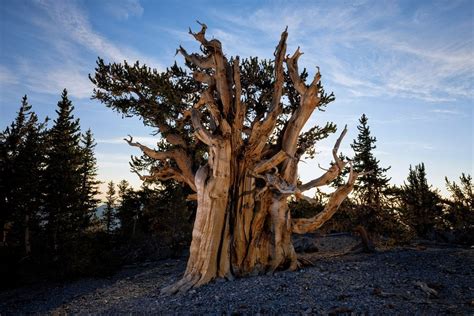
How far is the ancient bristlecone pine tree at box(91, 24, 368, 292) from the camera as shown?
8.09 meters

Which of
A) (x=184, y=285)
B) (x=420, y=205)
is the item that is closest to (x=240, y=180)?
(x=184, y=285)

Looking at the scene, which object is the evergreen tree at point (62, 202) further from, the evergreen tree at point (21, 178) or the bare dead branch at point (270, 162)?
the bare dead branch at point (270, 162)

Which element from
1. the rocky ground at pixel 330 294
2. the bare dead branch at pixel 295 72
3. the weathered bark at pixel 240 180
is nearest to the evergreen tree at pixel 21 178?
the rocky ground at pixel 330 294

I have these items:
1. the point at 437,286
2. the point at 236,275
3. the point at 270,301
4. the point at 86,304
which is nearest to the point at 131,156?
the point at 86,304

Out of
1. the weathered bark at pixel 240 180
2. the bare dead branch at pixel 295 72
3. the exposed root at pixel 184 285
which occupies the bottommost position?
the exposed root at pixel 184 285

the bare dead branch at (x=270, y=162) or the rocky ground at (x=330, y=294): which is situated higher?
the bare dead branch at (x=270, y=162)

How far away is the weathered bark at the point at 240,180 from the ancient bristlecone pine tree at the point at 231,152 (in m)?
0.03

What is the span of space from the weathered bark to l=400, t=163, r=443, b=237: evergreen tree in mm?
6381

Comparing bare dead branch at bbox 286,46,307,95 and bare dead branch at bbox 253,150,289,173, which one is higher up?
bare dead branch at bbox 286,46,307,95

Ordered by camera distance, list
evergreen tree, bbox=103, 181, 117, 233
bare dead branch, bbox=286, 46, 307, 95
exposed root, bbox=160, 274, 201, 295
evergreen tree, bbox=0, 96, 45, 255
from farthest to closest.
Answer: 1. evergreen tree, bbox=103, 181, 117, 233
2. evergreen tree, bbox=0, 96, 45, 255
3. bare dead branch, bbox=286, 46, 307, 95
4. exposed root, bbox=160, 274, 201, 295

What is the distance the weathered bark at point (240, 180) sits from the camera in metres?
8.05

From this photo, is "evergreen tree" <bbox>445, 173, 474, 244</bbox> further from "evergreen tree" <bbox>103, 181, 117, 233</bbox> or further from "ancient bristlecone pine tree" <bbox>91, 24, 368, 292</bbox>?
"evergreen tree" <bbox>103, 181, 117, 233</bbox>

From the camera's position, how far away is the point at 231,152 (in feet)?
28.3

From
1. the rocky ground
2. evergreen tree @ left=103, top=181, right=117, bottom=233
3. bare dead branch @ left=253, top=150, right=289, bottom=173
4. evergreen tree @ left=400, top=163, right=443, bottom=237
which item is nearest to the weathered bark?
bare dead branch @ left=253, top=150, right=289, bottom=173
